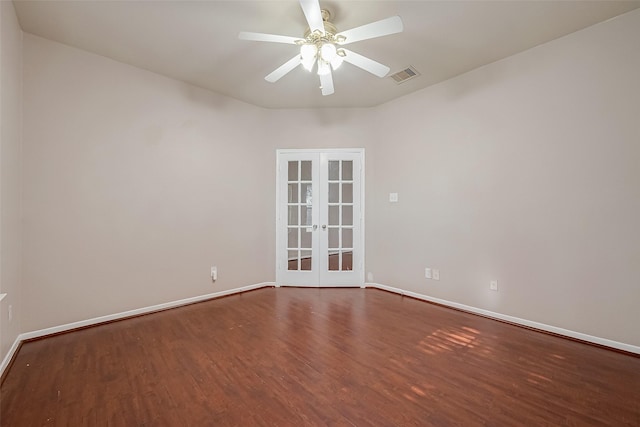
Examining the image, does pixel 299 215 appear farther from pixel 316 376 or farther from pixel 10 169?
pixel 10 169

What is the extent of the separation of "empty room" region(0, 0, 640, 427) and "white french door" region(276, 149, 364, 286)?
40 cm

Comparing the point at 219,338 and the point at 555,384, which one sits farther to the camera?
the point at 219,338

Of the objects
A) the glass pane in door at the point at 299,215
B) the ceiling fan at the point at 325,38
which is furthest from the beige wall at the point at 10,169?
the glass pane in door at the point at 299,215

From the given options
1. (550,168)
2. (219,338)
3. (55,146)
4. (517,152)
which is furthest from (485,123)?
(55,146)

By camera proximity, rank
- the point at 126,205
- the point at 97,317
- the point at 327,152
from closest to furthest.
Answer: the point at 97,317 → the point at 126,205 → the point at 327,152

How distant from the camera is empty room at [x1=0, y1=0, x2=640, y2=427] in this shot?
188 centimetres

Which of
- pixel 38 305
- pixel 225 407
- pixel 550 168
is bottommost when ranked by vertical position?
pixel 225 407

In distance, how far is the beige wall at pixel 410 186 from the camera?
247 cm

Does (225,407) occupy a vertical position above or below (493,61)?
below

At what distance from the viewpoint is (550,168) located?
2740mm

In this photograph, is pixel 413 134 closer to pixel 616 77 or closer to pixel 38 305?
pixel 616 77

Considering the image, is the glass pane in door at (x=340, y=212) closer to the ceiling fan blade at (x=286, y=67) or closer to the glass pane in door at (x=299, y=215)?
the glass pane in door at (x=299, y=215)

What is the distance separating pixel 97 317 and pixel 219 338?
4.56 ft

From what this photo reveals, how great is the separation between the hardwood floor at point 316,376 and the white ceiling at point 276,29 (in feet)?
9.04
